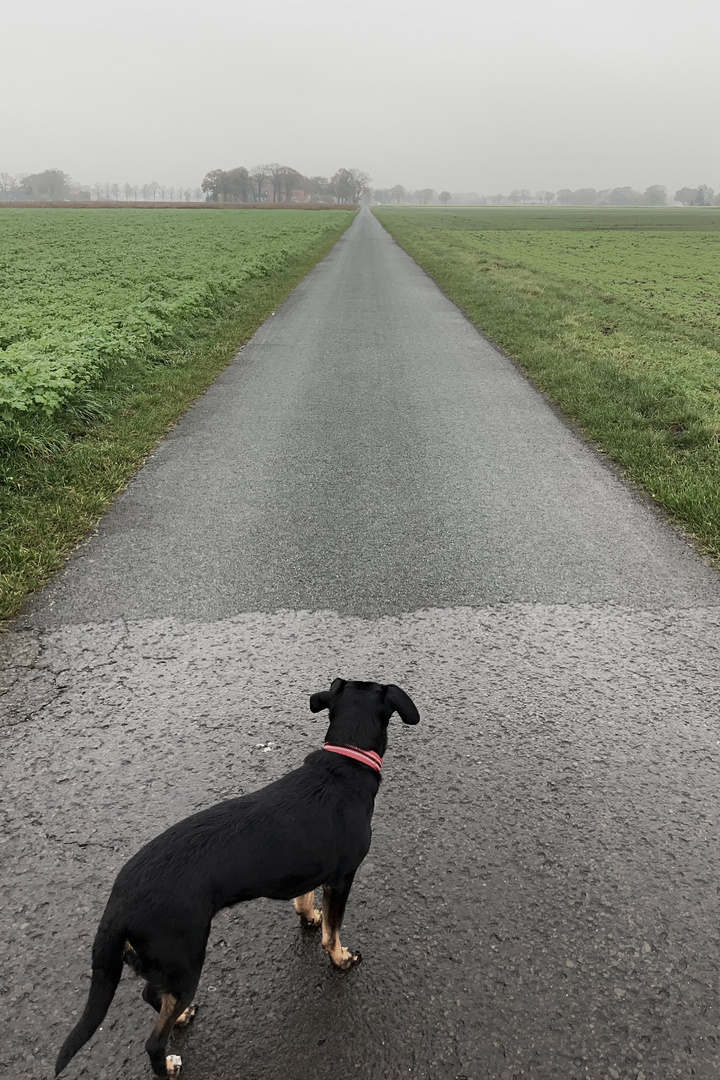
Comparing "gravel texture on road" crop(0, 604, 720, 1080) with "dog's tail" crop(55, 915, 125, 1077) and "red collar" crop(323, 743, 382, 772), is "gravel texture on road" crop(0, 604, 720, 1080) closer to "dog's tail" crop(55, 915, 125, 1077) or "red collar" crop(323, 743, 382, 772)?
"dog's tail" crop(55, 915, 125, 1077)

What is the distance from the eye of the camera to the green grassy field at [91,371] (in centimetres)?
514

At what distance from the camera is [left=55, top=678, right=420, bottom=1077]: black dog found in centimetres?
177

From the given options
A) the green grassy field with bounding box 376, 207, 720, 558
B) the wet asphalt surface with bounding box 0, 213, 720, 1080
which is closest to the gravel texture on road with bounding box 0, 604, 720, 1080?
the wet asphalt surface with bounding box 0, 213, 720, 1080

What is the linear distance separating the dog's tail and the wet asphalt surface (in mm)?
313

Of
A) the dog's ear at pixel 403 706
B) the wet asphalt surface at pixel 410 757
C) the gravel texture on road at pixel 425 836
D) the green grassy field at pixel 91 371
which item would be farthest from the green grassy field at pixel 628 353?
the green grassy field at pixel 91 371

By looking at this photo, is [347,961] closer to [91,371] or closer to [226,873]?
[226,873]

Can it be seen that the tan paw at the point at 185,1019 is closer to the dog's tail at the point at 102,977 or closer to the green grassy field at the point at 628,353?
the dog's tail at the point at 102,977

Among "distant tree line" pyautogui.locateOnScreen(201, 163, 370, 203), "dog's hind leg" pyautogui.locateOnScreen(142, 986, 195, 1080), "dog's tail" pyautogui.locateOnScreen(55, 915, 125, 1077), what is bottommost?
"dog's hind leg" pyautogui.locateOnScreen(142, 986, 195, 1080)

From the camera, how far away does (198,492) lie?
5.82 m

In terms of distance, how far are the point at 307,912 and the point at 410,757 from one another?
2.96 feet

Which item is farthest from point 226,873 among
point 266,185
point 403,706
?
point 266,185

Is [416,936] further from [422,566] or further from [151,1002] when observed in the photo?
[422,566]

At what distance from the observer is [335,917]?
2.09 metres

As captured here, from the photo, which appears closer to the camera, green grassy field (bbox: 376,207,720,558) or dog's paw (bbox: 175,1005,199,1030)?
dog's paw (bbox: 175,1005,199,1030)
